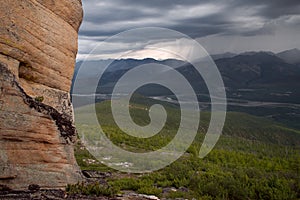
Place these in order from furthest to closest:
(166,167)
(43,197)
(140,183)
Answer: (166,167) → (140,183) → (43,197)

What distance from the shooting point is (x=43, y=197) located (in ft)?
51.9

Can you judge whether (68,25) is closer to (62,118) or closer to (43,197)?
(62,118)

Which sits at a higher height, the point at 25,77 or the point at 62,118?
the point at 25,77

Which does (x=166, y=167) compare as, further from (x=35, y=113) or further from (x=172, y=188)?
(x=35, y=113)

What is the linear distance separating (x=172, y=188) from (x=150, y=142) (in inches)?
757

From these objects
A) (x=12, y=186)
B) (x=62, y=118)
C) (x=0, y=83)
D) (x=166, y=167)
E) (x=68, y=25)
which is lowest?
(x=166, y=167)

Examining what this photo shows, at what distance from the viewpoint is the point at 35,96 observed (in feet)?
63.5

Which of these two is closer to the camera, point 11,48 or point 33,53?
point 11,48

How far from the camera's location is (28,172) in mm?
16969

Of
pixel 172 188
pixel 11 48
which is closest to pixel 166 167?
pixel 172 188

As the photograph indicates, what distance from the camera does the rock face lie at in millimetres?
16672

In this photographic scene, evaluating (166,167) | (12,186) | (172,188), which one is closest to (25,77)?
(12,186)

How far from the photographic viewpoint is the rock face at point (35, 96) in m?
16.7

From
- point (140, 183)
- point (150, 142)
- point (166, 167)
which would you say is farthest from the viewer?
point (150, 142)
